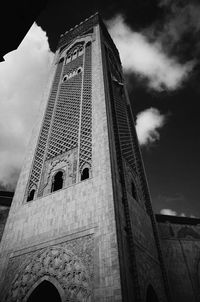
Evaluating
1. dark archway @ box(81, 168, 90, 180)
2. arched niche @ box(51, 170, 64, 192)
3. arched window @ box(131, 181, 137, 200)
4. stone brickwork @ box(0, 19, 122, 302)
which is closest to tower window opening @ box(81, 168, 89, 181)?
dark archway @ box(81, 168, 90, 180)

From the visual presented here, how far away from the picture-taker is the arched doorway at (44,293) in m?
4.78

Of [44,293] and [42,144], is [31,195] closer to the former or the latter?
[42,144]

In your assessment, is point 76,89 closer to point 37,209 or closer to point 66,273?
point 37,209

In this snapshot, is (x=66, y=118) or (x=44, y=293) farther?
(x=66, y=118)

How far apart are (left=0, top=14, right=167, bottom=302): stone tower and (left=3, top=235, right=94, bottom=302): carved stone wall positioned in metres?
0.02

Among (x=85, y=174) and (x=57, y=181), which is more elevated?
(x=57, y=181)

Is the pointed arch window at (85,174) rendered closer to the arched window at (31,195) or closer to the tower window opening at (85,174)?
the tower window opening at (85,174)

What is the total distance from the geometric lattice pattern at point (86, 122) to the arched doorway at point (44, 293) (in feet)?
9.65

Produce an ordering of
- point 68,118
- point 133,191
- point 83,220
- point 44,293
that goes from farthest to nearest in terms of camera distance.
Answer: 1. point 68,118
2. point 133,191
3. point 83,220
4. point 44,293

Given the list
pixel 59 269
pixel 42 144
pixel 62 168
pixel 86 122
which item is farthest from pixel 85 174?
pixel 42 144

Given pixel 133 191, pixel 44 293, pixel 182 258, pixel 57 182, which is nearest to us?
pixel 44 293

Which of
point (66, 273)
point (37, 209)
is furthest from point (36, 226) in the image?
point (66, 273)

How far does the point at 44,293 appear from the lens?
4980mm

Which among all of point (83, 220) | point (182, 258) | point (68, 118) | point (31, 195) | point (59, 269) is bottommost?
point (59, 269)
